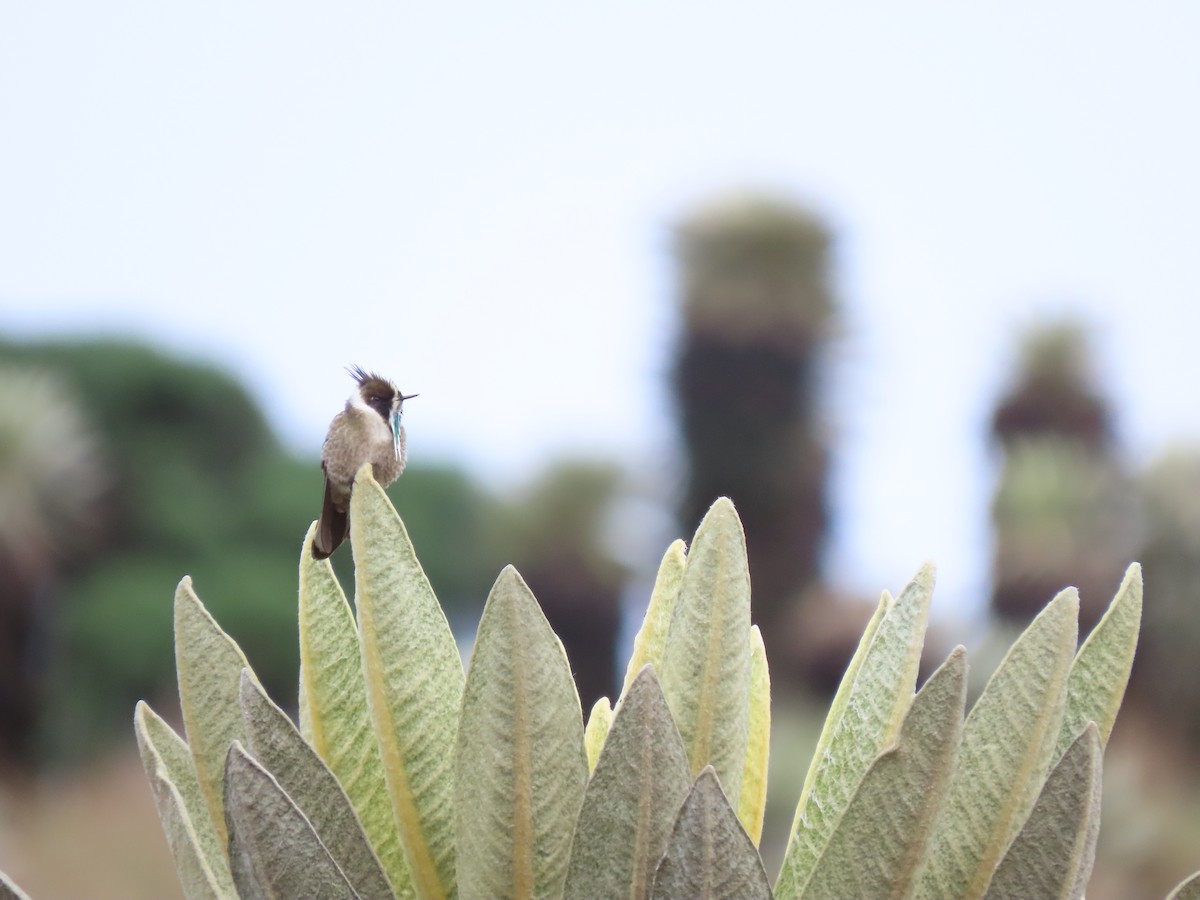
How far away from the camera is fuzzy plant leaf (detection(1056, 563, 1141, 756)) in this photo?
1.23 m

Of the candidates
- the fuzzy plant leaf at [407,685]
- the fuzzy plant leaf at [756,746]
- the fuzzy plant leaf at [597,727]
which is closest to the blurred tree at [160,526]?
the fuzzy plant leaf at [597,727]

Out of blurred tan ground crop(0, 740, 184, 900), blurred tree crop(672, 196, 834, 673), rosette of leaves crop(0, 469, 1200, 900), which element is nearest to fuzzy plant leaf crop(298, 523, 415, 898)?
rosette of leaves crop(0, 469, 1200, 900)

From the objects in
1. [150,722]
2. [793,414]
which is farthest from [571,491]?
[150,722]

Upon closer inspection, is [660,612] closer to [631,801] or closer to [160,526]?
[631,801]

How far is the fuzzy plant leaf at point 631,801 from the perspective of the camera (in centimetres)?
102

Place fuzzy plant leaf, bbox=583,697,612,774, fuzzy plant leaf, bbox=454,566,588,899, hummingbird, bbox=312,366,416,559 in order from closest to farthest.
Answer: fuzzy plant leaf, bbox=454,566,588,899, hummingbird, bbox=312,366,416,559, fuzzy plant leaf, bbox=583,697,612,774

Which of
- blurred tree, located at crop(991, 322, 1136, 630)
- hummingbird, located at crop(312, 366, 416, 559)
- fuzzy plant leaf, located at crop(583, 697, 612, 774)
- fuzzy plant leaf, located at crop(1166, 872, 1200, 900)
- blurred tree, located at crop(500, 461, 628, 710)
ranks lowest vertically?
blurred tree, located at crop(500, 461, 628, 710)

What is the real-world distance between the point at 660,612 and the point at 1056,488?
1647cm

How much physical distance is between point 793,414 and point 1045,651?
20266mm

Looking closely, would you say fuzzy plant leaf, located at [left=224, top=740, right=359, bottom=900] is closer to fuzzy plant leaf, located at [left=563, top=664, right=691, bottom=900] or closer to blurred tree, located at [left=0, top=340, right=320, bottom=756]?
fuzzy plant leaf, located at [left=563, top=664, right=691, bottom=900]

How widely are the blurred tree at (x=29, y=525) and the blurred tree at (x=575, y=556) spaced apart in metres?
6.37

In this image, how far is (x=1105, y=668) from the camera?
1.25 m

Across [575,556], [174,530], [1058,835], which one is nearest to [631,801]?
[1058,835]

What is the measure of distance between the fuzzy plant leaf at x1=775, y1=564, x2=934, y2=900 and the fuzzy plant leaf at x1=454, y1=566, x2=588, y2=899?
19cm
